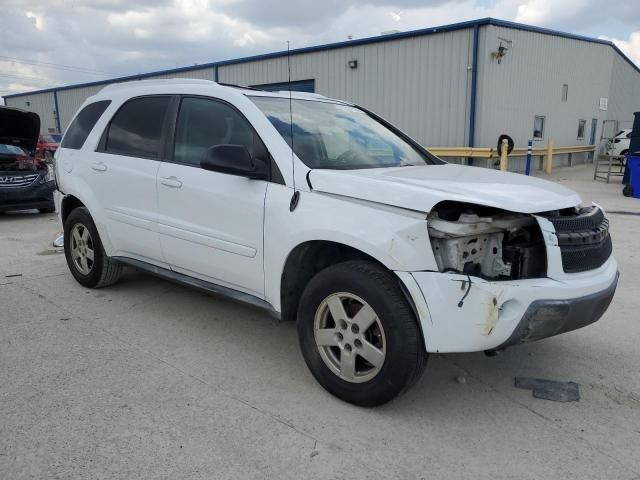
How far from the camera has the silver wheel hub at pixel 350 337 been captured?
2828 mm

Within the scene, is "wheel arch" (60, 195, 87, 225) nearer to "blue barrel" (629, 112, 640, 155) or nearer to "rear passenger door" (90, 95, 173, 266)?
"rear passenger door" (90, 95, 173, 266)

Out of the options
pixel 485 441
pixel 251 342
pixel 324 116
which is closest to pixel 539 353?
pixel 485 441

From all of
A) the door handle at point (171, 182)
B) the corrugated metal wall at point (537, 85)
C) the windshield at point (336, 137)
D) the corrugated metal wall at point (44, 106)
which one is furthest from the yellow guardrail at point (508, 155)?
the corrugated metal wall at point (44, 106)

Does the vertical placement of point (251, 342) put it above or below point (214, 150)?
below

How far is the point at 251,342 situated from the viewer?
390cm

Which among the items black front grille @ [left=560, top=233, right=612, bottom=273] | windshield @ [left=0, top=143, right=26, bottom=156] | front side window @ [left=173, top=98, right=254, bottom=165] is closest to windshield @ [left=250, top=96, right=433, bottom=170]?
front side window @ [left=173, top=98, right=254, bottom=165]

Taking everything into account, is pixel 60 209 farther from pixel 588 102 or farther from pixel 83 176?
pixel 588 102

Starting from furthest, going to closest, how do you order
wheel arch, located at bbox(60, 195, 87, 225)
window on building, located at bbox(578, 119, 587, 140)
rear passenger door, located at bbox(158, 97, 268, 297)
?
window on building, located at bbox(578, 119, 587, 140) → wheel arch, located at bbox(60, 195, 87, 225) → rear passenger door, located at bbox(158, 97, 268, 297)

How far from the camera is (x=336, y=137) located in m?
3.73

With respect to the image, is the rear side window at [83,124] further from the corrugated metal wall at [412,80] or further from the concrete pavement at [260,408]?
the corrugated metal wall at [412,80]

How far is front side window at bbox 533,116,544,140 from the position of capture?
61.0 ft

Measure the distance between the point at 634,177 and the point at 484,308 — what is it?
37.7 feet

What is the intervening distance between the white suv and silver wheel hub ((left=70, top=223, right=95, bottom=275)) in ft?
1.68

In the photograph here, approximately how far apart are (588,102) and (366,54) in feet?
40.7
